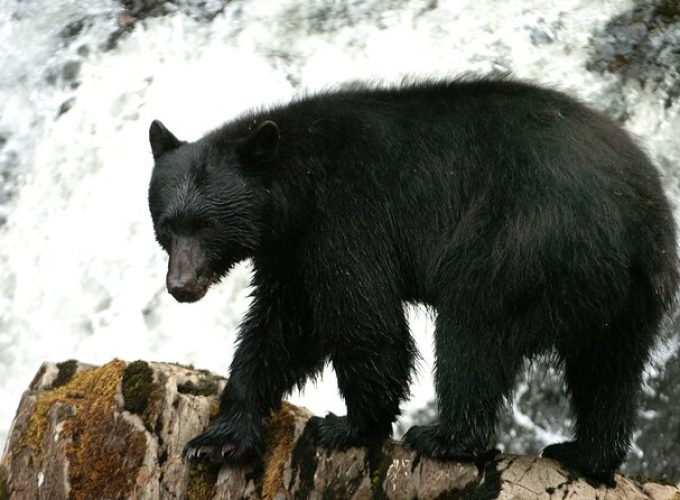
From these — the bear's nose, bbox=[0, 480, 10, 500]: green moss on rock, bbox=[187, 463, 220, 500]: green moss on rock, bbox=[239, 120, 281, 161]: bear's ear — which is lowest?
bbox=[0, 480, 10, 500]: green moss on rock

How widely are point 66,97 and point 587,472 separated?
875 centimetres

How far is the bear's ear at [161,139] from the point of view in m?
6.95

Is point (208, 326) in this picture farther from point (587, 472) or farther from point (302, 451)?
point (587, 472)

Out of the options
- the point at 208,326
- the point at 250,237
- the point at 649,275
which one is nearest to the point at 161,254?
the point at 208,326

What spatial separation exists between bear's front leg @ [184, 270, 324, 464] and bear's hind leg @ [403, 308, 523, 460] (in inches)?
39.9

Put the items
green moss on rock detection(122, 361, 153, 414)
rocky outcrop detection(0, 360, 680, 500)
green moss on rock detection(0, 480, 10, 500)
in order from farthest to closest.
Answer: green moss on rock detection(0, 480, 10, 500), green moss on rock detection(122, 361, 153, 414), rocky outcrop detection(0, 360, 680, 500)

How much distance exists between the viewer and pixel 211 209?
21.5 feet

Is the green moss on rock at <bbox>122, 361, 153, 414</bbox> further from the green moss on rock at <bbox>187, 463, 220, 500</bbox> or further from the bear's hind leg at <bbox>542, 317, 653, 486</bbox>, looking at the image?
the bear's hind leg at <bbox>542, 317, 653, 486</bbox>

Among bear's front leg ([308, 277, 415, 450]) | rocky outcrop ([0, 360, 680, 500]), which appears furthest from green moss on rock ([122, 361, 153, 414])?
bear's front leg ([308, 277, 415, 450])

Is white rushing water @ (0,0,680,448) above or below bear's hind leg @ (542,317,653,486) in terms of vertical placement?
below

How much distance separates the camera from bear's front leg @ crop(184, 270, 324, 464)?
658cm

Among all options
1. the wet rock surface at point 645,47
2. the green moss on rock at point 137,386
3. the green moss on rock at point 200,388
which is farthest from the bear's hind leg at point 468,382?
the wet rock surface at point 645,47

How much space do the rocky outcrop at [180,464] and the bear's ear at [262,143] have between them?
1.54 metres

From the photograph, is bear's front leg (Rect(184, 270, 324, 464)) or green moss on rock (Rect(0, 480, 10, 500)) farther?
green moss on rock (Rect(0, 480, 10, 500))
